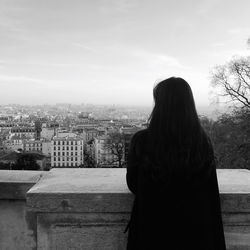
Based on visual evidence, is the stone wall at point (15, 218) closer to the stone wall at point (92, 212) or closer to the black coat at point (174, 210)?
the stone wall at point (92, 212)

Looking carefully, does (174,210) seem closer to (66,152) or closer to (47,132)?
(66,152)

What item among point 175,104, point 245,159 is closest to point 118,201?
point 175,104

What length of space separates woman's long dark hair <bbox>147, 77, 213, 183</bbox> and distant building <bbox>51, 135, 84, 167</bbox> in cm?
8251

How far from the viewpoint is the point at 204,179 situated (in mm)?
2047

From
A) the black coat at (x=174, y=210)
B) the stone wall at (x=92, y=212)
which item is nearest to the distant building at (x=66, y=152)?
the stone wall at (x=92, y=212)

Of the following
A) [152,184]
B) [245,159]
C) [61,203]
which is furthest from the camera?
[245,159]

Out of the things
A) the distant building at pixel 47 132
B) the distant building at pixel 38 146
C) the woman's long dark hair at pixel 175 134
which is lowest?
the distant building at pixel 38 146

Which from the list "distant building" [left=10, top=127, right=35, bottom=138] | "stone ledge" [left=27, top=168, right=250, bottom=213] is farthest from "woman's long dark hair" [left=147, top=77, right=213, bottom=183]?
"distant building" [left=10, top=127, right=35, bottom=138]

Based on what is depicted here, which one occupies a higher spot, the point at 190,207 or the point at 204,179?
the point at 204,179

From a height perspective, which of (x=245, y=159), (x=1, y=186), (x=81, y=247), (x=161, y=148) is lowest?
(x=245, y=159)

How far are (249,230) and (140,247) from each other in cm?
74

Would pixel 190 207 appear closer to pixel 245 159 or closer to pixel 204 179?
pixel 204 179

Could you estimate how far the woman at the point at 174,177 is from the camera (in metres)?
2.01

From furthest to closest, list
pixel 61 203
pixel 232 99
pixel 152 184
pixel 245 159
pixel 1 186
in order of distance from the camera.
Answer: pixel 232 99
pixel 245 159
pixel 1 186
pixel 61 203
pixel 152 184
